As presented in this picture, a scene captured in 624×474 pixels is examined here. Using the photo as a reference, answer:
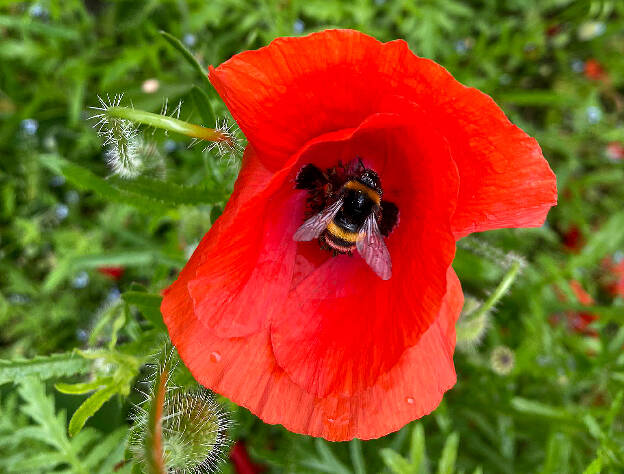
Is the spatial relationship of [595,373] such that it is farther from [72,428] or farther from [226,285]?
[72,428]

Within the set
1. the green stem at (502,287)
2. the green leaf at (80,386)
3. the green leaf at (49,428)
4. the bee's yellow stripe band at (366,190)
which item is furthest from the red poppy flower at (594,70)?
the green leaf at (49,428)

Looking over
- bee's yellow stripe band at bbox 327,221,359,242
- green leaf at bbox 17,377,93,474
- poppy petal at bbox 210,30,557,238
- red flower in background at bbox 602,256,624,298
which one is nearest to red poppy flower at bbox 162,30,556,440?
poppy petal at bbox 210,30,557,238

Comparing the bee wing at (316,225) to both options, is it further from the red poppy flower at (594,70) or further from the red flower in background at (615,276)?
the red poppy flower at (594,70)

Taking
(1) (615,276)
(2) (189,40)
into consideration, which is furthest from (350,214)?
(1) (615,276)

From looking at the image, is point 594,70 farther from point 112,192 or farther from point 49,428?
point 49,428

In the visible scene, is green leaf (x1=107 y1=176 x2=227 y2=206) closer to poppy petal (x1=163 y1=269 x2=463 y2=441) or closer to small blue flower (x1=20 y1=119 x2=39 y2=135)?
poppy petal (x1=163 y1=269 x2=463 y2=441)

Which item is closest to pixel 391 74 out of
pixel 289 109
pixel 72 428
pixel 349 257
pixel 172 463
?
pixel 289 109

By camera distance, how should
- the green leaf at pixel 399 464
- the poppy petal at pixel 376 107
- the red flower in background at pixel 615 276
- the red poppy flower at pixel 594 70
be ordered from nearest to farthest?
1. the poppy petal at pixel 376 107
2. the green leaf at pixel 399 464
3. the red flower in background at pixel 615 276
4. the red poppy flower at pixel 594 70
